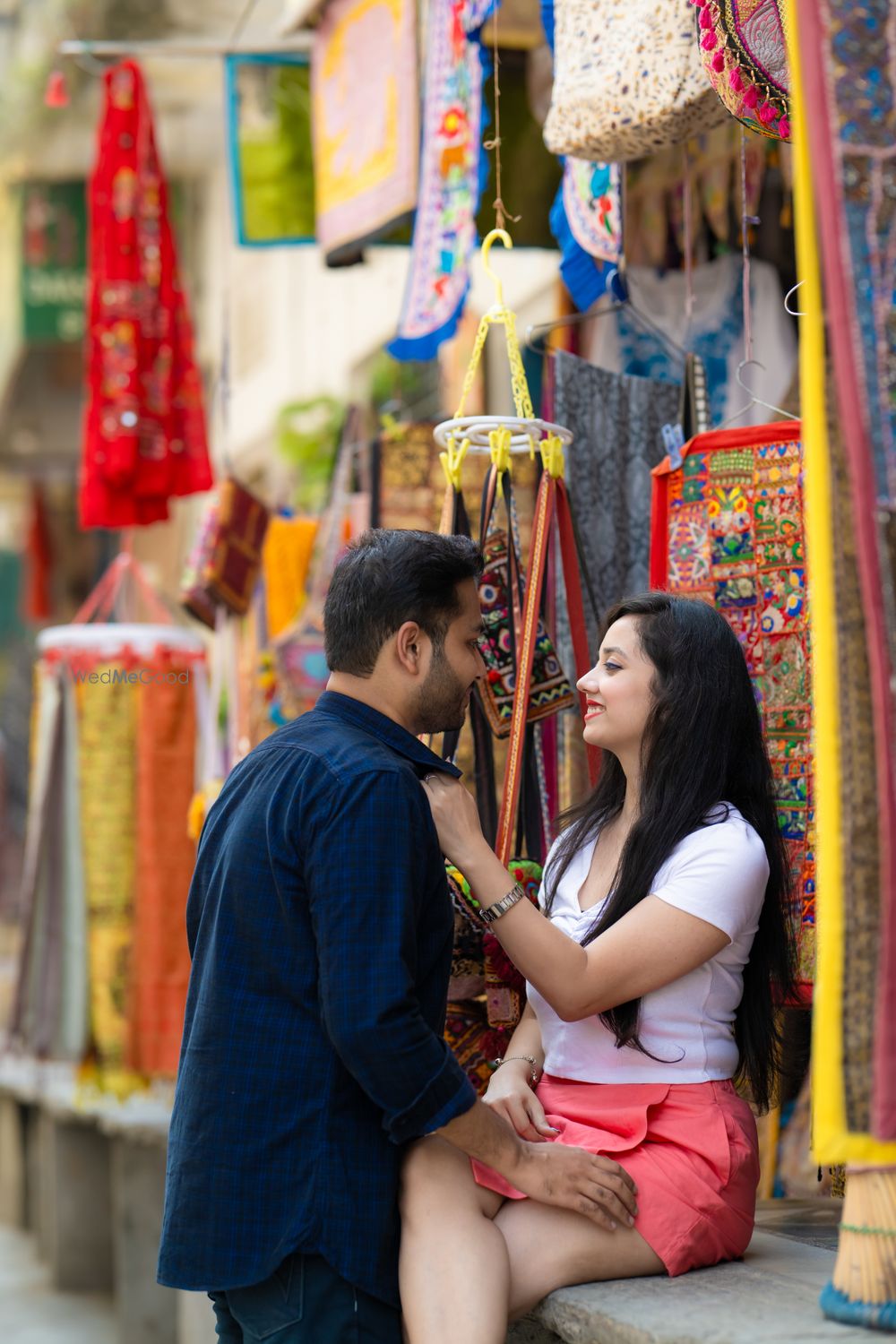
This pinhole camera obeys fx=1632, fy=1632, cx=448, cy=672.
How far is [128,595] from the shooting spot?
21.7 ft

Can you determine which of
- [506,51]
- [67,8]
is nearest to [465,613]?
[506,51]

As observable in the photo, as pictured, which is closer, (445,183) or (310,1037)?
(310,1037)

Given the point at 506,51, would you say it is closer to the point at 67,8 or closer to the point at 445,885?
the point at 445,885

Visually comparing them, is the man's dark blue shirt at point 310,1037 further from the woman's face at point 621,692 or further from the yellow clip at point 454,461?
the yellow clip at point 454,461

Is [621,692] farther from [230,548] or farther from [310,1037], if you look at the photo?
[230,548]

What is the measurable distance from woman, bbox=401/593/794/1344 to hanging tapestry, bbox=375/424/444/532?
1.38 metres

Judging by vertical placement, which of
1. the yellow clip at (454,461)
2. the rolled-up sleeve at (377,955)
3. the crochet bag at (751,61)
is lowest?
the rolled-up sleeve at (377,955)

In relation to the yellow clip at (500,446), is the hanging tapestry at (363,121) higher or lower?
higher

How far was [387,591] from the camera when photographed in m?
2.29

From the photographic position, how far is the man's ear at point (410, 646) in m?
2.30

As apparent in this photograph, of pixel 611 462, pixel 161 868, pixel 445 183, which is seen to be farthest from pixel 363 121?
pixel 161 868

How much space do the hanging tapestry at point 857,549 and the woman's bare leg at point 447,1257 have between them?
59 cm

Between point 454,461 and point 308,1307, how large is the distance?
1.51 meters

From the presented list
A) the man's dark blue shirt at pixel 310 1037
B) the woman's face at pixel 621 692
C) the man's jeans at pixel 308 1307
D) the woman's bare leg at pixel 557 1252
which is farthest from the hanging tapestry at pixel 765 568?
the man's jeans at pixel 308 1307
